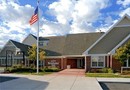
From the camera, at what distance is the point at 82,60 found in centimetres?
4988

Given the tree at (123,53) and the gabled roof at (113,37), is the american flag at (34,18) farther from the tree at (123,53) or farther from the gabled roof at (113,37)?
the tree at (123,53)

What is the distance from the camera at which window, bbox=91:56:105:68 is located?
1457 inches

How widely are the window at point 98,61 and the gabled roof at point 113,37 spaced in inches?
30.9

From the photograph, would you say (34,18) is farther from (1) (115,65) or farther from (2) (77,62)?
(2) (77,62)

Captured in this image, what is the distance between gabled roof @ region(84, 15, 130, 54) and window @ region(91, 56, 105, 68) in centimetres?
79

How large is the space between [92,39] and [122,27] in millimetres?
12665

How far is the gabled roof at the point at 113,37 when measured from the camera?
36969 millimetres

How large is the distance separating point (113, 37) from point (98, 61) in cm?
422

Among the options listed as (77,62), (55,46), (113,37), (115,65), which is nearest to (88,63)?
(115,65)

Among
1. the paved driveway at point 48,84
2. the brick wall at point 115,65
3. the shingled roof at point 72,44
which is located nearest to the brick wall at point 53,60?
the shingled roof at point 72,44

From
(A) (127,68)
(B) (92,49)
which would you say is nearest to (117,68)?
(A) (127,68)

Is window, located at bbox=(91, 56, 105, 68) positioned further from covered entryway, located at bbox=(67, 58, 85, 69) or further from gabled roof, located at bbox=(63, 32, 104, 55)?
covered entryway, located at bbox=(67, 58, 85, 69)

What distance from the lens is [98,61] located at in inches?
1463

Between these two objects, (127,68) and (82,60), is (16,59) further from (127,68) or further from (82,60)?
(127,68)
